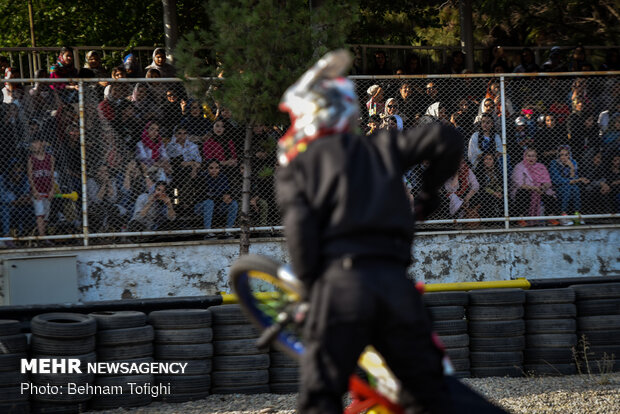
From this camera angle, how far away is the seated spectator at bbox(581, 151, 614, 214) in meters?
10.9

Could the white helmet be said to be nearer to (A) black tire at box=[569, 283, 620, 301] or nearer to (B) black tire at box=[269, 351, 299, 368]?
(B) black tire at box=[269, 351, 299, 368]

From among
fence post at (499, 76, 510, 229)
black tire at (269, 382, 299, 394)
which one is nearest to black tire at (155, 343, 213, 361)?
black tire at (269, 382, 299, 394)

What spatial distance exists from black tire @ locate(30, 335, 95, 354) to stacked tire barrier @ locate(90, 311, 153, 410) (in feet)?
0.68

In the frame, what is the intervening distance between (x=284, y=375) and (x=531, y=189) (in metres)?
4.90

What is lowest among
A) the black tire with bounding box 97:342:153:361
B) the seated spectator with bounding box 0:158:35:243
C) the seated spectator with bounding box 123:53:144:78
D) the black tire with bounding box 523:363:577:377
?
the black tire with bounding box 523:363:577:377

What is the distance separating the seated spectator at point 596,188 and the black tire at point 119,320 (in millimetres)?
6332

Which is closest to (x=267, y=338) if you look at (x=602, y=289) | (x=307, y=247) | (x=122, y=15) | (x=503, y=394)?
(x=307, y=247)

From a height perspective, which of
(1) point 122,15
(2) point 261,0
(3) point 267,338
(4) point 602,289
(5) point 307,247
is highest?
(1) point 122,15

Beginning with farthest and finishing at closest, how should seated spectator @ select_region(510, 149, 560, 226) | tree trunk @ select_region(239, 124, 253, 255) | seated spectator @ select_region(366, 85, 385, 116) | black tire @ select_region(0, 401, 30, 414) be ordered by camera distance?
seated spectator @ select_region(510, 149, 560, 226) → seated spectator @ select_region(366, 85, 385, 116) → tree trunk @ select_region(239, 124, 253, 255) → black tire @ select_region(0, 401, 30, 414)

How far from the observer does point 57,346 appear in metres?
6.87

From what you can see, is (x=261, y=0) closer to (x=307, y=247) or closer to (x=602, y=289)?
(x=602, y=289)

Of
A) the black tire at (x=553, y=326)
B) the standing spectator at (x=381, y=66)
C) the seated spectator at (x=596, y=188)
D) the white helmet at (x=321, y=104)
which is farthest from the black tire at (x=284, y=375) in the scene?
the standing spectator at (x=381, y=66)

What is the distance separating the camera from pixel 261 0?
9359 mm

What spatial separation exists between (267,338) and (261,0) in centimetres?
591
